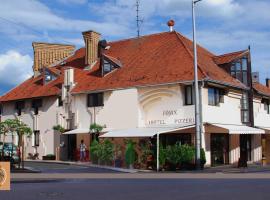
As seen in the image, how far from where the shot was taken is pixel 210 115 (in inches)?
1246

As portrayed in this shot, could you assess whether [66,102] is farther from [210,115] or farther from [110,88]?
[210,115]

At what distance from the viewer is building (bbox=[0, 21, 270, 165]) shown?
31.7m

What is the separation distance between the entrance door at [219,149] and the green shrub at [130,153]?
5.59 metres

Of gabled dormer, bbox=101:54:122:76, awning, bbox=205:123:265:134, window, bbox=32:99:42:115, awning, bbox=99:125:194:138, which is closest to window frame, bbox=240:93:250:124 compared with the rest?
awning, bbox=205:123:265:134

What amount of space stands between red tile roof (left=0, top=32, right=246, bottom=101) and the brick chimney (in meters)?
2.61

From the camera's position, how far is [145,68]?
34.6 m

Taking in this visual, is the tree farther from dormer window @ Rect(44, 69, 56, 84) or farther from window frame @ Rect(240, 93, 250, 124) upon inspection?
window frame @ Rect(240, 93, 250, 124)

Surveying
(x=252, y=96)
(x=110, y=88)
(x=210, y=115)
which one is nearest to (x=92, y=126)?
(x=110, y=88)

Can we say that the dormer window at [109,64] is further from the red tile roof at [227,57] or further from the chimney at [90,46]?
the red tile roof at [227,57]

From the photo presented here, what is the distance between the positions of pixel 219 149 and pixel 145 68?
759cm

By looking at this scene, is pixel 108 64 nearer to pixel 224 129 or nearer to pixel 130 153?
pixel 130 153

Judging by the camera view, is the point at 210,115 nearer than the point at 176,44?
Yes

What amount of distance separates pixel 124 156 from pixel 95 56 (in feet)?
39.9
